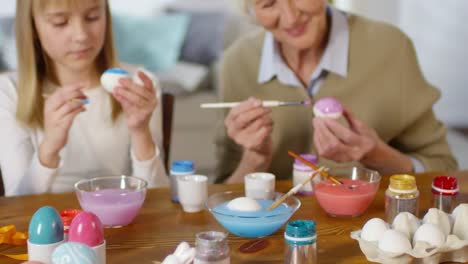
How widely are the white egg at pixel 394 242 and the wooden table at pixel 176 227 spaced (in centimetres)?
6

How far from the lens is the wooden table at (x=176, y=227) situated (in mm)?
1216

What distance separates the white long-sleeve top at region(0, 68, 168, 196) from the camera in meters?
1.81

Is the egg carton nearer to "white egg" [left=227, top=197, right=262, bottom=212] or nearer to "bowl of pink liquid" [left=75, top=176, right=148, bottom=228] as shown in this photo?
"white egg" [left=227, top=197, right=262, bottom=212]

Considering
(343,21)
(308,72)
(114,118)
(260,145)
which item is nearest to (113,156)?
(114,118)

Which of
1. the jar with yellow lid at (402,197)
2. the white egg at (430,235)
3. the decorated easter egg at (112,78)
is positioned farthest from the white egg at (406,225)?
the decorated easter egg at (112,78)

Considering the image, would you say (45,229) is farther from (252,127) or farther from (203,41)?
(203,41)

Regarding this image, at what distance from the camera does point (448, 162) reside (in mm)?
2082

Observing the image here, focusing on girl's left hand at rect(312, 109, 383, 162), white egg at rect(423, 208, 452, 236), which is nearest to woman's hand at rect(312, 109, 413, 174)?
girl's left hand at rect(312, 109, 383, 162)

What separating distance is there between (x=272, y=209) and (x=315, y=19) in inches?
32.1

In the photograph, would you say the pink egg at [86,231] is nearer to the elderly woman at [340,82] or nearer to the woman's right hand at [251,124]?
the woman's right hand at [251,124]

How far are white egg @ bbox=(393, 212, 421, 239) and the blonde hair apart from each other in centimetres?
108

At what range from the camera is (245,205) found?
1.32 metres

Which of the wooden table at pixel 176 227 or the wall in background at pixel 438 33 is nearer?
the wooden table at pixel 176 227

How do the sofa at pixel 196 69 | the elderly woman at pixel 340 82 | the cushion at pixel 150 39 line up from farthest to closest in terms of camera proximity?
the cushion at pixel 150 39
the sofa at pixel 196 69
the elderly woman at pixel 340 82
